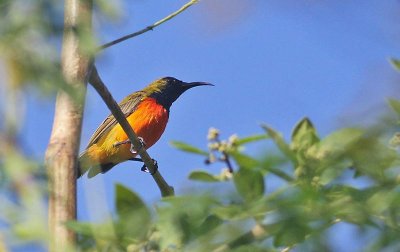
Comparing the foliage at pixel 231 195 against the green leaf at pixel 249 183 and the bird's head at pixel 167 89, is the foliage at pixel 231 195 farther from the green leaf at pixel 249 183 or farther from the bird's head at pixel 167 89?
the bird's head at pixel 167 89

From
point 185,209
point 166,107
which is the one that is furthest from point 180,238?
point 166,107

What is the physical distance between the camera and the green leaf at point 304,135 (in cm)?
107

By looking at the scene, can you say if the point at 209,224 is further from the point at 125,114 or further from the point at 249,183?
the point at 125,114

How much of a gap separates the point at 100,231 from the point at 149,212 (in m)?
0.08

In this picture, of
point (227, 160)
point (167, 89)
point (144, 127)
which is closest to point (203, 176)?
point (227, 160)

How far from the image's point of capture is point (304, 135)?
111 centimetres

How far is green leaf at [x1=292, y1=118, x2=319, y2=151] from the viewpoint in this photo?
3.51 ft

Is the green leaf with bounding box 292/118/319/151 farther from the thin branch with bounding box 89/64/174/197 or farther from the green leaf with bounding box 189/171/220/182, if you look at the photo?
the thin branch with bounding box 89/64/174/197

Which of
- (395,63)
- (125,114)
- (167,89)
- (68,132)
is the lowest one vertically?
(395,63)

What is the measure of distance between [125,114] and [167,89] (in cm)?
108

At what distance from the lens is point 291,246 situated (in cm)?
96

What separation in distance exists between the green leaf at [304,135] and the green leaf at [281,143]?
37 mm

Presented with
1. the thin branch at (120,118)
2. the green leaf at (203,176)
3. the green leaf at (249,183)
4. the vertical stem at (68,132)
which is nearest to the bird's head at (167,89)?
the thin branch at (120,118)

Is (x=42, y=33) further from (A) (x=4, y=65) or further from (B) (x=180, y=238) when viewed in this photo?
(B) (x=180, y=238)
